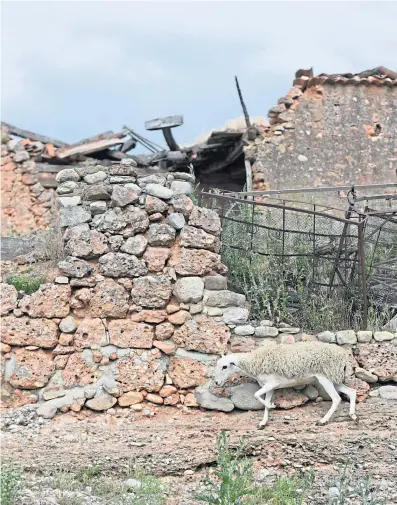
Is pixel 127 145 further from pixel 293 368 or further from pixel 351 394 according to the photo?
pixel 351 394

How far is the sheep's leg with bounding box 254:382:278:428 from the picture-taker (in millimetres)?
6375

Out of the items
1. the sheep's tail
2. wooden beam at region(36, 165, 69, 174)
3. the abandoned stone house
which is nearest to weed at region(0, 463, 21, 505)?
the sheep's tail

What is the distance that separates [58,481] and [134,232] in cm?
269

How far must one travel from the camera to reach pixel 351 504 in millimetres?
5375

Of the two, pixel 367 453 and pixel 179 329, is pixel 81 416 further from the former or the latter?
pixel 367 453

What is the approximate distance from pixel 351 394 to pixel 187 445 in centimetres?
169

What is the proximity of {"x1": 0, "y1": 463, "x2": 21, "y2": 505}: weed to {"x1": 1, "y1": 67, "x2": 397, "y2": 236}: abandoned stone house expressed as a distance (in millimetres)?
7485

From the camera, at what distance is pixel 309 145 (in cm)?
1207

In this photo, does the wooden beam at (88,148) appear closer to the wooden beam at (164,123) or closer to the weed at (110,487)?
the wooden beam at (164,123)

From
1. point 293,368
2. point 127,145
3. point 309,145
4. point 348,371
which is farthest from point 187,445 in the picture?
point 127,145

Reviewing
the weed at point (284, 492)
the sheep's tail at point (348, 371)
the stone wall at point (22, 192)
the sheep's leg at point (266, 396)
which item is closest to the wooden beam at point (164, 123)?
the stone wall at point (22, 192)

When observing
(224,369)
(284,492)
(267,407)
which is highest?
(224,369)

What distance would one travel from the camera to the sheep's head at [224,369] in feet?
21.6

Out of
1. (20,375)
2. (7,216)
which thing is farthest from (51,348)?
(7,216)
